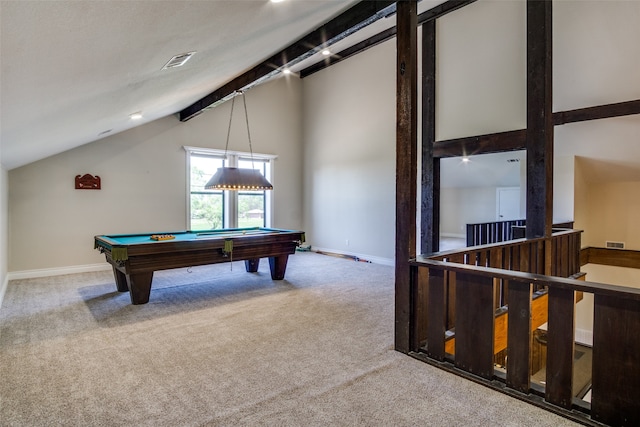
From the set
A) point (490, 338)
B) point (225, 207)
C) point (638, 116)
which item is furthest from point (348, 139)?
point (490, 338)

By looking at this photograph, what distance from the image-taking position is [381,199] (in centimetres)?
733

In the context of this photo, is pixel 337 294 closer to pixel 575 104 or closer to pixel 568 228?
pixel 568 228

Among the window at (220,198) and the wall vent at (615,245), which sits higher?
the window at (220,198)

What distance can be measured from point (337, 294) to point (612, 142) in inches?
185

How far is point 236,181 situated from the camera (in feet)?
16.4

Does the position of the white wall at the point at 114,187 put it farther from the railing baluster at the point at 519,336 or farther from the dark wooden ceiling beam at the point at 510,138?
the railing baluster at the point at 519,336

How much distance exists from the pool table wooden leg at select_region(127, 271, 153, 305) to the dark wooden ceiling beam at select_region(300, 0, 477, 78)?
5967 mm

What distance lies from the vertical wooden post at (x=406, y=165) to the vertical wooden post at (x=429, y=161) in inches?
124

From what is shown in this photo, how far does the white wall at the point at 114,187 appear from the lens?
5836 mm

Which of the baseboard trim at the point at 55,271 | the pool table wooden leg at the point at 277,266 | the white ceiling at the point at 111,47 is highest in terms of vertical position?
the white ceiling at the point at 111,47

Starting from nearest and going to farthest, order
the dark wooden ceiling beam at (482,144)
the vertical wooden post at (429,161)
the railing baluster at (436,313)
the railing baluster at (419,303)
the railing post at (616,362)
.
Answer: the railing post at (616,362) → the railing baluster at (436,313) → the railing baluster at (419,303) → the dark wooden ceiling beam at (482,144) → the vertical wooden post at (429,161)

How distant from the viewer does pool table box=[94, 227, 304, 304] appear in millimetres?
4125

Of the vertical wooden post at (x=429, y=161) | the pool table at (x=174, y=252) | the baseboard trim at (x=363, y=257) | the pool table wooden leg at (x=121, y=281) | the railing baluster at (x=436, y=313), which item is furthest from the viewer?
the baseboard trim at (x=363, y=257)

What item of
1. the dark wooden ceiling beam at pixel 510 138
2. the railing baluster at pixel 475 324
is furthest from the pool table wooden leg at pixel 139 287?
the dark wooden ceiling beam at pixel 510 138
